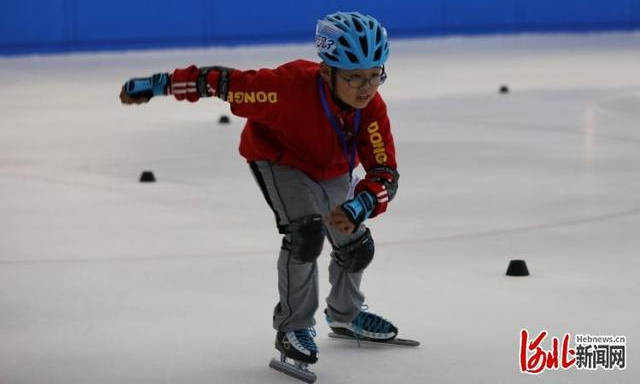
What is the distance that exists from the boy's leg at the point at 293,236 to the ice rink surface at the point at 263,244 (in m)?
0.20

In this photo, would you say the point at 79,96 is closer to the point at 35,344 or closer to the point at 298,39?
the point at 298,39

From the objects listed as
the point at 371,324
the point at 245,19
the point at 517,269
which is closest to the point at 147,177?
the point at 517,269

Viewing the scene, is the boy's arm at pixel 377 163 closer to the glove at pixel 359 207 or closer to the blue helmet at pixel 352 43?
the glove at pixel 359 207

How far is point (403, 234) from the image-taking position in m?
6.92

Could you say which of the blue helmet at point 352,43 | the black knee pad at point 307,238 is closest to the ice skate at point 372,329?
the black knee pad at point 307,238

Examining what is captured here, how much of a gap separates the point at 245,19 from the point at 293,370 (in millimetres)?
16004

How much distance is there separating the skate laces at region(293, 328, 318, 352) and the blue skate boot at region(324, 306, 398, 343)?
13.9 inches

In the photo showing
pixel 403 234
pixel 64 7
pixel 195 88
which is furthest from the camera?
pixel 64 7

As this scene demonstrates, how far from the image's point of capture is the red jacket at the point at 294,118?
439cm

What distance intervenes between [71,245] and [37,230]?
453 mm

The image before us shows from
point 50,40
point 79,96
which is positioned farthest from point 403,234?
point 50,40

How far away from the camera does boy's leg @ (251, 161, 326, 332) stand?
4.50 meters

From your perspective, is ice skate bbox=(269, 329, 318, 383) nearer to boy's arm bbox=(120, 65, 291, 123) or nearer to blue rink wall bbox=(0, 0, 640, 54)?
boy's arm bbox=(120, 65, 291, 123)

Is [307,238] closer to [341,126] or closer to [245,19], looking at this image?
[341,126]
